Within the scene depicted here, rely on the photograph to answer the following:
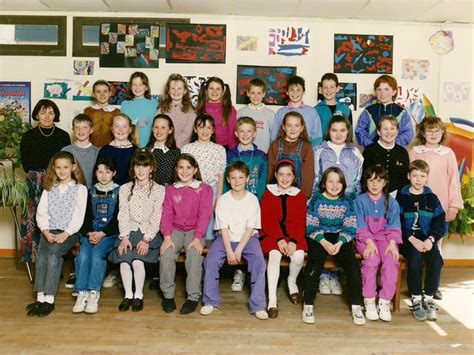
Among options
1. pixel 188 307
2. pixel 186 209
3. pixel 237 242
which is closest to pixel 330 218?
pixel 237 242

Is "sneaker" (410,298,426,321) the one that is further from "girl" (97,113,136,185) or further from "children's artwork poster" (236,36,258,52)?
"children's artwork poster" (236,36,258,52)

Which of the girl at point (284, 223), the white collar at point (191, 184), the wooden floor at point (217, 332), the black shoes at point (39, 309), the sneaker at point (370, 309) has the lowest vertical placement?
the wooden floor at point (217, 332)

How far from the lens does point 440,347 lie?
247cm

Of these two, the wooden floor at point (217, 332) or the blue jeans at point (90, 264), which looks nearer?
the wooden floor at point (217, 332)

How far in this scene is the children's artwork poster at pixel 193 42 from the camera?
4.10m

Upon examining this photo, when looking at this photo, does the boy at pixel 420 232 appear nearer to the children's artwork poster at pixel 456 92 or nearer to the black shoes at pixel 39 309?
the children's artwork poster at pixel 456 92

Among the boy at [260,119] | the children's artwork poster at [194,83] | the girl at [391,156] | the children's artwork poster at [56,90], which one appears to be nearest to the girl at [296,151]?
the boy at [260,119]

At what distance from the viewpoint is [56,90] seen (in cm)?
414

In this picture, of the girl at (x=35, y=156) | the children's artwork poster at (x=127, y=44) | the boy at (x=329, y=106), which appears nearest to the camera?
the girl at (x=35, y=156)

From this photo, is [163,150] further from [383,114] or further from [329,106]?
[383,114]

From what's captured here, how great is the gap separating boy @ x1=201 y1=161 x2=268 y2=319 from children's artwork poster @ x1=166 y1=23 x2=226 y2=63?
4.75ft

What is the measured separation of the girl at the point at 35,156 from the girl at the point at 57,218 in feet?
1.38

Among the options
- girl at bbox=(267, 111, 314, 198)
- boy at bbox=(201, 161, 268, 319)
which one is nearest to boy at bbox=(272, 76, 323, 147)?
girl at bbox=(267, 111, 314, 198)

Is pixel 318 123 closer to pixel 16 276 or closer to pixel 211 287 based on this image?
pixel 211 287
